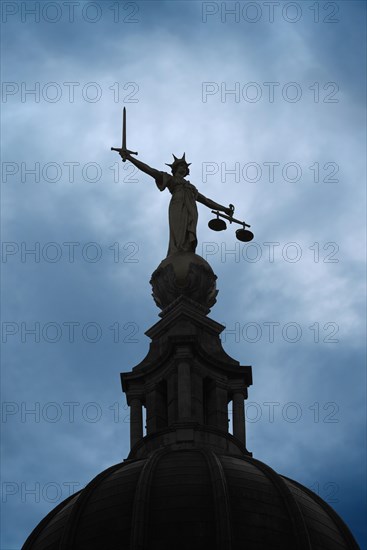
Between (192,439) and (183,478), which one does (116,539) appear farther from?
(192,439)

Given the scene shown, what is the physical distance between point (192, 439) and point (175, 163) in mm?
16538

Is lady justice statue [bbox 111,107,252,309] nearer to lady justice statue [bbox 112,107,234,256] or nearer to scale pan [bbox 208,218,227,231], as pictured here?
lady justice statue [bbox 112,107,234,256]

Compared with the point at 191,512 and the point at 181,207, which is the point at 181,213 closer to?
the point at 181,207

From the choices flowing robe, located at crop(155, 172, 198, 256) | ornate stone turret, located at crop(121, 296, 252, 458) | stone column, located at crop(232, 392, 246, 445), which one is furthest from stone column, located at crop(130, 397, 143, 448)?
flowing robe, located at crop(155, 172, 198, 256)

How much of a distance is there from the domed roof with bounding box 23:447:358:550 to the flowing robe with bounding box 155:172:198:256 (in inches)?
573

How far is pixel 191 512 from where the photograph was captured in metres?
84.4

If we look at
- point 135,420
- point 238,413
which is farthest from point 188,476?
point 238,413

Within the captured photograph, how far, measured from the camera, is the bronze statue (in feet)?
331

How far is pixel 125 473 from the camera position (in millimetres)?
88312

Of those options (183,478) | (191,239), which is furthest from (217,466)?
(191,239)

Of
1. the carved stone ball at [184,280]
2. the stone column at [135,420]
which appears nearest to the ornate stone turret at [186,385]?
the stone column at [135,420]

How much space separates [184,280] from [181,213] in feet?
12.1

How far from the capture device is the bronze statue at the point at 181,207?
100875 millimetres

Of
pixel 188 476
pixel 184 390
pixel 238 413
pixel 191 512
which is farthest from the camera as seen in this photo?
pixel 238 413
